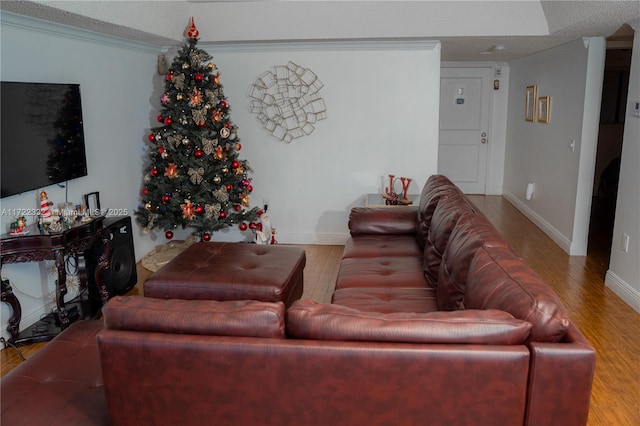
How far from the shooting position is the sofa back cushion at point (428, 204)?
3865 millimetres

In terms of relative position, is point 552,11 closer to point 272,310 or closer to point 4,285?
point 272,310

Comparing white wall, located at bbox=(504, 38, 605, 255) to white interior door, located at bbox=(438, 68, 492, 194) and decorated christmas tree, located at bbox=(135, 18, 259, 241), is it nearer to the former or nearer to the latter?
white interior door, located at bbox=(438, 68, 492, 194)

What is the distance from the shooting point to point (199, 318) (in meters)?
1.92

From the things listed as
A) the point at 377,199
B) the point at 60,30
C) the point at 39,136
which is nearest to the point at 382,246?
the point at 377,199

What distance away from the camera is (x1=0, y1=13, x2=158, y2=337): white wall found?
12.1ft

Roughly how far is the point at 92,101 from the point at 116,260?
1.34 metres

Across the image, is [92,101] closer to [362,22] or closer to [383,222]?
[362,22]

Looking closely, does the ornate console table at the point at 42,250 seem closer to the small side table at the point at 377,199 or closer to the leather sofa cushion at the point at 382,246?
the leather sofa cushion at the point at 382,246

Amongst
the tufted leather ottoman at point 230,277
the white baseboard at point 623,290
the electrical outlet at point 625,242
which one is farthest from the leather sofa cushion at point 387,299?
the electrical outlet at point 625,242

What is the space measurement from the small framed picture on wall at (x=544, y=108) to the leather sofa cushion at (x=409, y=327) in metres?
5.00

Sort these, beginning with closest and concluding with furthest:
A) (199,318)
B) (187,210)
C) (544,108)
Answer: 1. (199,318)
2. (187,210)
3. (544,108)


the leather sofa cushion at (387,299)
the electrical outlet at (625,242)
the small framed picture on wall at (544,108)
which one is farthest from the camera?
the small framed picture on wall at (544,108)

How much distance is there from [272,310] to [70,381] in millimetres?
977

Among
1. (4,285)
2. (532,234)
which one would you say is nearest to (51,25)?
(4,285)
